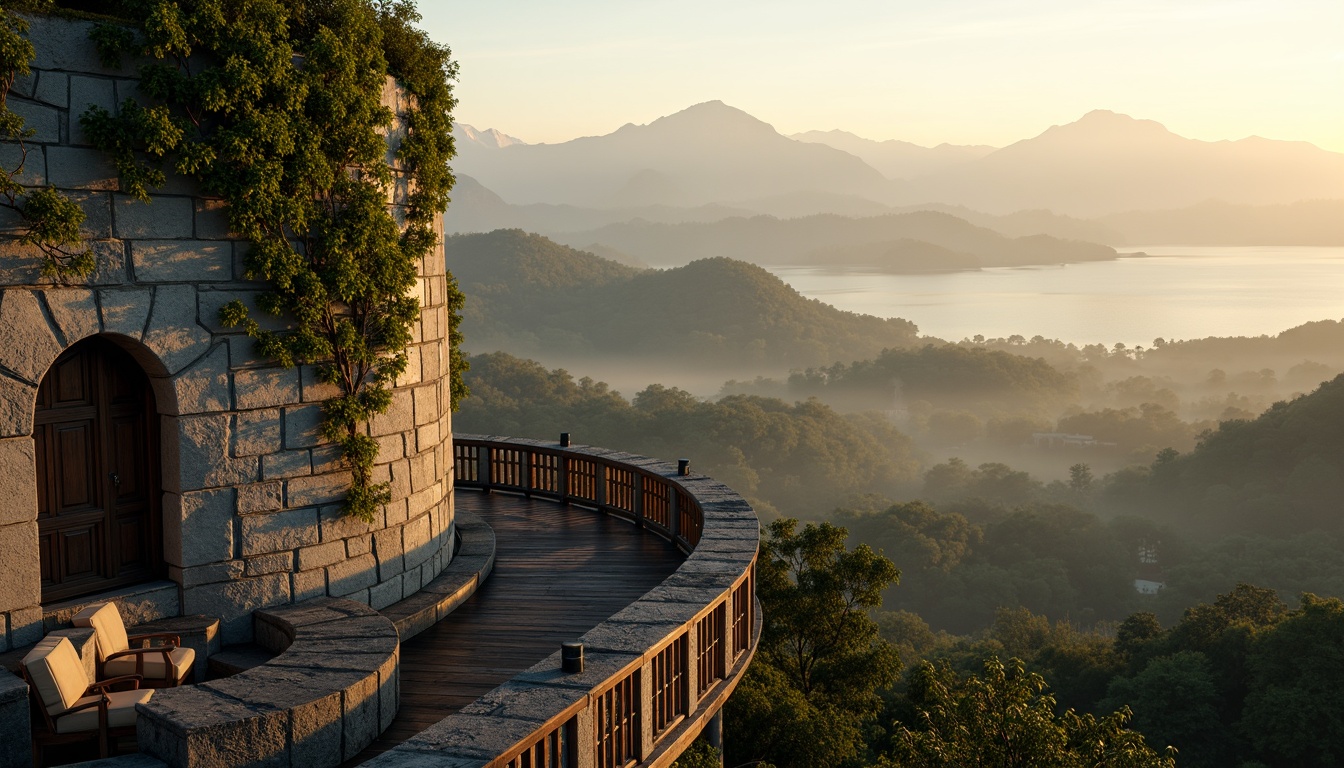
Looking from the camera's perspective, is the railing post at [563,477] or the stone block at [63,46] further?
the railing post at [563,477]

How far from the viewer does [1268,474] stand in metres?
73.0

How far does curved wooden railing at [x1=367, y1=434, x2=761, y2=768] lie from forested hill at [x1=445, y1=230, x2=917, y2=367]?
444ft

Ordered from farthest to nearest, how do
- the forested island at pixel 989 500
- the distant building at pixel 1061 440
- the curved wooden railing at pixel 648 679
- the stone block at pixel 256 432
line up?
1. the distant building at pixel 1061 440
2. the forested island at pixel 989 500
3. the stone block at pixel 256 432
4. the curved wooden railing at pixel 648 679

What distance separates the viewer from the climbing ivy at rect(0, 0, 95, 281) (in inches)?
225

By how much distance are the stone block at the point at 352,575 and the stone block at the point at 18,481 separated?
6.65 feet

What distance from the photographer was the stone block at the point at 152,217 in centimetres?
625

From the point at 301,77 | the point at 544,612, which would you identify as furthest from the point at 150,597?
the point at 301,77

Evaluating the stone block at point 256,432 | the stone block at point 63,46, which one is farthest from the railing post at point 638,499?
the stone block at point 63,46

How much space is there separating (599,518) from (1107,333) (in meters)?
189

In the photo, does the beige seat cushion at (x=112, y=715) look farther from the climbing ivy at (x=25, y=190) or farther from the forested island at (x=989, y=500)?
the forested island at (x=989, y=500)

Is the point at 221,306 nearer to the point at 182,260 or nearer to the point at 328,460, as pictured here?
the point at 182,260

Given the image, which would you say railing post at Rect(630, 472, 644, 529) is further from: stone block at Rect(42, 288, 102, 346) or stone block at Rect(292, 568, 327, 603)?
stone block at Rect(42, 288, 102, 346)

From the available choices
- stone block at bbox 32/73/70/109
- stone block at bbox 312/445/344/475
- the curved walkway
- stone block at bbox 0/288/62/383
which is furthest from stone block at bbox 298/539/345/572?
stone block at bbox 32/73/70/109

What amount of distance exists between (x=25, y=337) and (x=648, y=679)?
13.3 feet
